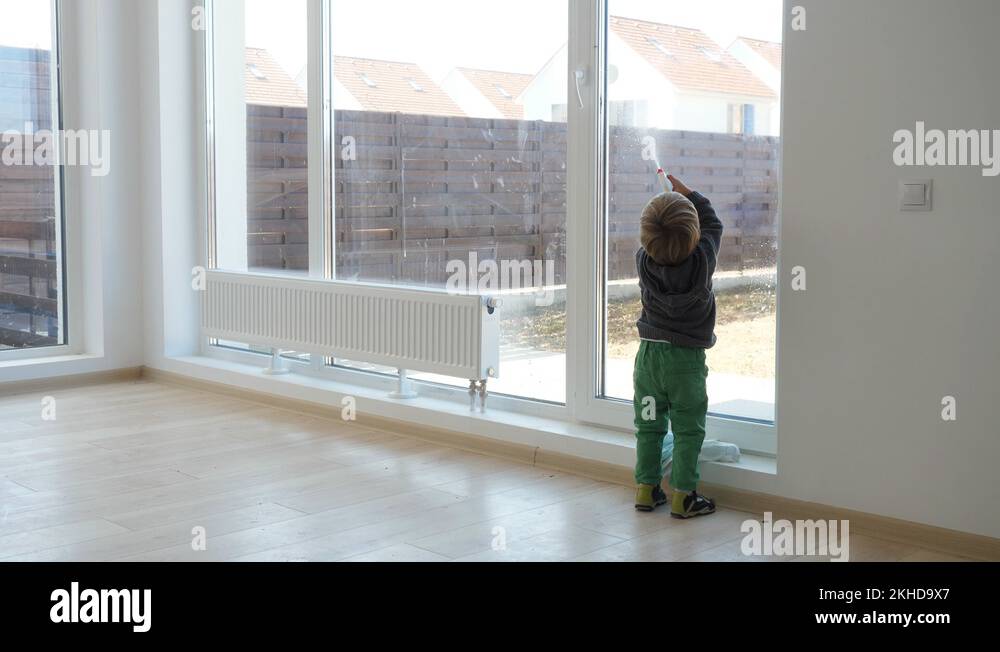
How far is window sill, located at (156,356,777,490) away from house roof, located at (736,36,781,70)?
4.43 ft

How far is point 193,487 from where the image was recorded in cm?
400

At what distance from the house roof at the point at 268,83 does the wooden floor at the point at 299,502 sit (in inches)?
65.0

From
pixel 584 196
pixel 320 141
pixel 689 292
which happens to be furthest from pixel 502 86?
pixel 689 292

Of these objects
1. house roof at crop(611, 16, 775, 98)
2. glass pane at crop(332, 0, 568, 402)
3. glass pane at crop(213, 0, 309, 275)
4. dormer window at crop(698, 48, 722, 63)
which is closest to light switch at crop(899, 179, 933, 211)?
house roof at crop(611, 16, 775, 98)

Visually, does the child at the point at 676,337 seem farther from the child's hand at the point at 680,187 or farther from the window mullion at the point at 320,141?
the window mullion at the point at 320,141

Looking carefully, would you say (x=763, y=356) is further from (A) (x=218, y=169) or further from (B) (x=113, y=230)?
(B) (x=113, y=230)

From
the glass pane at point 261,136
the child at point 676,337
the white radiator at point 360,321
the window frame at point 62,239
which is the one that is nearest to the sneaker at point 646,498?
the child at point 676,337

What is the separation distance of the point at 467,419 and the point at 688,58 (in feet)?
5.58

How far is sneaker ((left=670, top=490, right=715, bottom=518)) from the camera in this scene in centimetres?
360

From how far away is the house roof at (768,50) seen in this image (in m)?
3.75

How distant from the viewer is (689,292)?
363 centimetres

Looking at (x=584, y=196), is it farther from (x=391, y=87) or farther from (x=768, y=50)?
(x=391, y=87)
